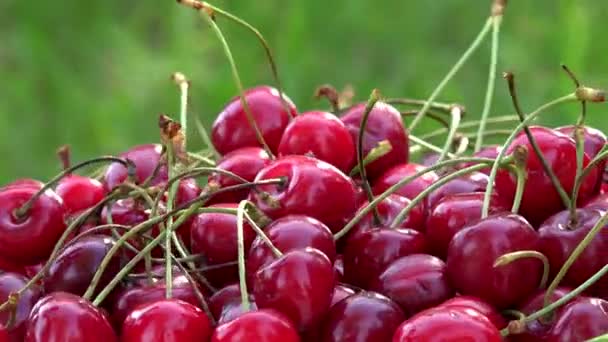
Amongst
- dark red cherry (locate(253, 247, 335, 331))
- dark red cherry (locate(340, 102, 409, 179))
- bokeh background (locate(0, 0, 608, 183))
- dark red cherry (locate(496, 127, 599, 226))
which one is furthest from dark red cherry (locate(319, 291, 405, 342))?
bokeh background (locate(0, 0, 608, 183))

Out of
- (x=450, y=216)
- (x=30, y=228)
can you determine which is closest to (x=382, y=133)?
(x=450, y=216)

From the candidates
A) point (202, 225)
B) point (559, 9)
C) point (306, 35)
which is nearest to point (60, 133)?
point (306, 35)

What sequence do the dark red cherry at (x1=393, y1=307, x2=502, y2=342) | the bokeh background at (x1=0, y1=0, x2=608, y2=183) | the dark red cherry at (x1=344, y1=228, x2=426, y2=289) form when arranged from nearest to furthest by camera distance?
the dark red cherry at (x1=393, y1=307, x2=502, y2=342) → the dark red cherry at (x1=344, y1=228, x2=426, y2=289) → the bokeh background at (x1=0, y1=0, x2=608, y2=183)

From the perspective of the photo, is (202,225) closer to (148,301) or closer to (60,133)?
(148,301)

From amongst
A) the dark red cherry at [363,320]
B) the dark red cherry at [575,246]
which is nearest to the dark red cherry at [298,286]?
the dark red cherry at [363,320]

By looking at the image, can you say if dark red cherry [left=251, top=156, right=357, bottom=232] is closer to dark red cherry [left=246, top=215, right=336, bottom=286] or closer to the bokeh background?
dark red cherry [left=246, top=215, right=336, bottom=286]

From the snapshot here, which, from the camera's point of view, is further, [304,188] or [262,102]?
[262,102]
